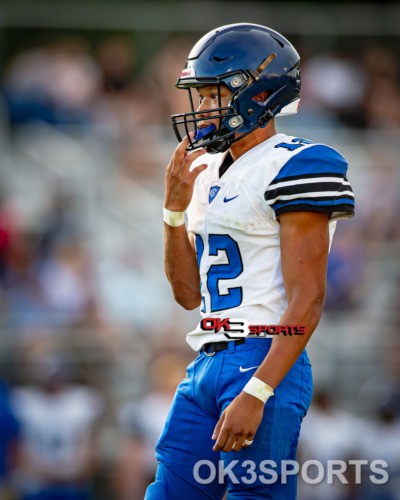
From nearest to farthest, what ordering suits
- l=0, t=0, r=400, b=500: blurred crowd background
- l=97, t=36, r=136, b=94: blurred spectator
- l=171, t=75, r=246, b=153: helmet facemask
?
l=171, t=75, r=246, b=153: helmet facemask < l=0, t=0, r=400, b=500: blurred crowd background < l=97, t=36, r=136, b=94: blurred spectator

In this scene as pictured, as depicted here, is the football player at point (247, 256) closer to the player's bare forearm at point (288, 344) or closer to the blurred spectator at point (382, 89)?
the player's bare forearm at point (288, 344)

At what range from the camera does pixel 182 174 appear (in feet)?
9.92

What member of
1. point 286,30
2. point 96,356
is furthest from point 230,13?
point 96,356

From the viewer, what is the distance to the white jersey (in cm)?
284

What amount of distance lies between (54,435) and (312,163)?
15.8 feet

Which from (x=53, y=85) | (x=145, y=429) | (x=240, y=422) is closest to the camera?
(x=240, y=422)

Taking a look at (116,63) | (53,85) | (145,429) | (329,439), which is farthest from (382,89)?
(145,429)

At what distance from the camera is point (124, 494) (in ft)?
22.9

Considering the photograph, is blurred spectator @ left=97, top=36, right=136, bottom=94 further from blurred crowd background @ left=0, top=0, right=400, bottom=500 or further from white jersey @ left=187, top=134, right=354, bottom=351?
white jersey @ left=187, top=134, right=354, bottom=351

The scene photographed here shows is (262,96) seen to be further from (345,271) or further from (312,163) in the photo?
(345,271)

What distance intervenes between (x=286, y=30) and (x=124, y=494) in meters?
5.43

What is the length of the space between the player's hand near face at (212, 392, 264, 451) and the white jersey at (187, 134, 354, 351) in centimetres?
28

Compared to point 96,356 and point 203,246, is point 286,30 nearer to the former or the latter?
point 96,356

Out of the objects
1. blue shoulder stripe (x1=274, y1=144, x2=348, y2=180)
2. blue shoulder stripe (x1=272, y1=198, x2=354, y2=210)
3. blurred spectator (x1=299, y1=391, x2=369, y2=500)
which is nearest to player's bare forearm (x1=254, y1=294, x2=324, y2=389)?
blue shoulder stripe (x1=272, y1=198, x2=354, y2=210)
